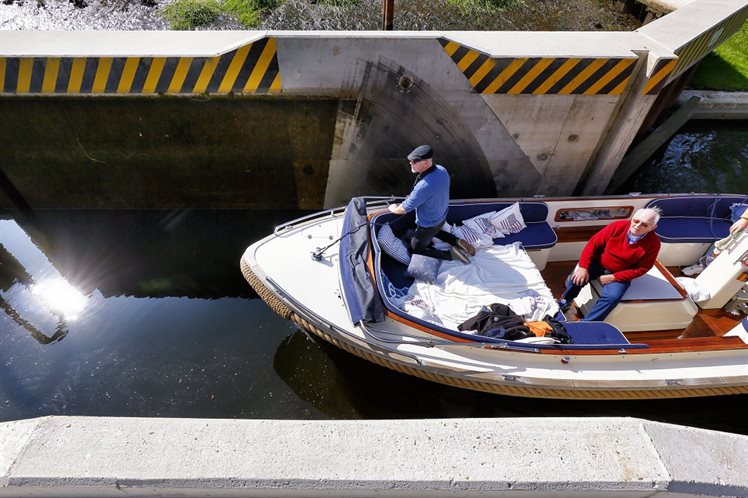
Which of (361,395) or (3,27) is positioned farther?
(3,27)

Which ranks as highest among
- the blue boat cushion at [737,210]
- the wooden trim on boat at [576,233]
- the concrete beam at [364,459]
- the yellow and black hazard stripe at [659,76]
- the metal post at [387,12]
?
the metal post at [387,12]

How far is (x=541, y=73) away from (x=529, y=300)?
9.73 ft

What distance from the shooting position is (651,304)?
4.36 meters

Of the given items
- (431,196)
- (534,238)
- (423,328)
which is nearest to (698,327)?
(534,238)

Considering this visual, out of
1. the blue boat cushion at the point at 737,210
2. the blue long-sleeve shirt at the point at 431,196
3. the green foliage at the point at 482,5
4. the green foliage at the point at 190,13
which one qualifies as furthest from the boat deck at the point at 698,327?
the green foliage at the point at 190,13

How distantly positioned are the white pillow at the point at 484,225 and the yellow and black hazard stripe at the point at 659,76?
103 inches

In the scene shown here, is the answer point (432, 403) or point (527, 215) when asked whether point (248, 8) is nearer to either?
point (527, 215)

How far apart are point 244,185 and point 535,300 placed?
4589 mm

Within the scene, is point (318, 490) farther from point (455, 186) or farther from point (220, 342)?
point (455, 186)

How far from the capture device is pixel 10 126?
5723 millimetres

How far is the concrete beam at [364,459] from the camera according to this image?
1.96 m

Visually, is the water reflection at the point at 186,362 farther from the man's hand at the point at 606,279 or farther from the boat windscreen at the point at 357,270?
the man's hand at the point at 606,279

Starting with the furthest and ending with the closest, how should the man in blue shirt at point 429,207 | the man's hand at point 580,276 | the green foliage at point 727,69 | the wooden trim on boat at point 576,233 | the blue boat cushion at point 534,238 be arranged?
the green foliage at point 727,69 → the wooden trim on boat at point 576,233 → the blue boat cushion at point 534,238 → the man's hand at point 580,276 → the man in blue shirt at point 429,207

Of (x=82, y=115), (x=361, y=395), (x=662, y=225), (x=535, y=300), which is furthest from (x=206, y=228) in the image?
(x=662, y=225)
